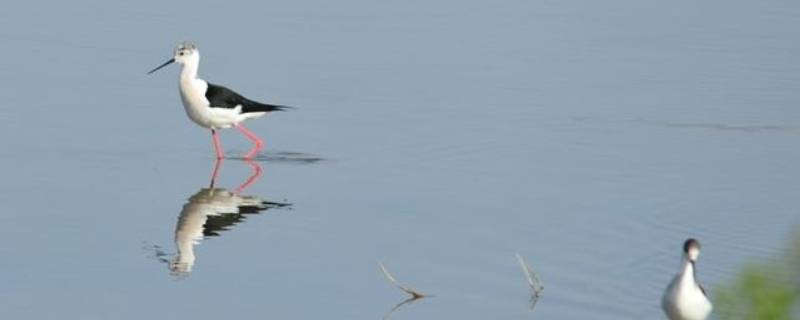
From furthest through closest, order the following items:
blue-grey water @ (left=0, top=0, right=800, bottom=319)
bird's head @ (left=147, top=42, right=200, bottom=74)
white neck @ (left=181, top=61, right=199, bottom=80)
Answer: bird's head @ (left=147, top=42, right=200, bottom=74), white neck @ (left=181, top=61, right=199, bottom=80), blue-grey water @ (left=0, top=0, right=800, bottom=319)

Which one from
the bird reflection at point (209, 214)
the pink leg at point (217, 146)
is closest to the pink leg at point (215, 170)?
the bird reflection at point (209, 214)

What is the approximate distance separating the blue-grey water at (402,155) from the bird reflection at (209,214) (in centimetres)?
4

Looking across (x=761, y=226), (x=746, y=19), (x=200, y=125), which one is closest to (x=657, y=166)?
(x=761, y=226)

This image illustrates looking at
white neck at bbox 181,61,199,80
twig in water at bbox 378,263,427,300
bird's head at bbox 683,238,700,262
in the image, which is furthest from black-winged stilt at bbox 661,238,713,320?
white neck at bbox 181,61,199,80

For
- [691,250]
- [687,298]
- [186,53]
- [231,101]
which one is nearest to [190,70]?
[186,53]

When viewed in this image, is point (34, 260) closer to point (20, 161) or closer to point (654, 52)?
point (20, 161)

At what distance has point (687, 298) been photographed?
6.11 metres

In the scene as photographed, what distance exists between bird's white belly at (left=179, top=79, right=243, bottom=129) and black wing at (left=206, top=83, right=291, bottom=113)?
3cm

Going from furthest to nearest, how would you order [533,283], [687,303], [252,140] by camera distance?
[252,140] → [533,283] → [687,303]

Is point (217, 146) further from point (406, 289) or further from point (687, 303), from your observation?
point (687, 303)

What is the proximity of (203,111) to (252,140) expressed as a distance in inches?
17.9

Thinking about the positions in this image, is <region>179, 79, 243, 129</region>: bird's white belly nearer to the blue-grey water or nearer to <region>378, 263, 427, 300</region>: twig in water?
the blue-grey water

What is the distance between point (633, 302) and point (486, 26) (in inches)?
239

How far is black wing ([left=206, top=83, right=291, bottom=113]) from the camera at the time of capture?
10.4 m
